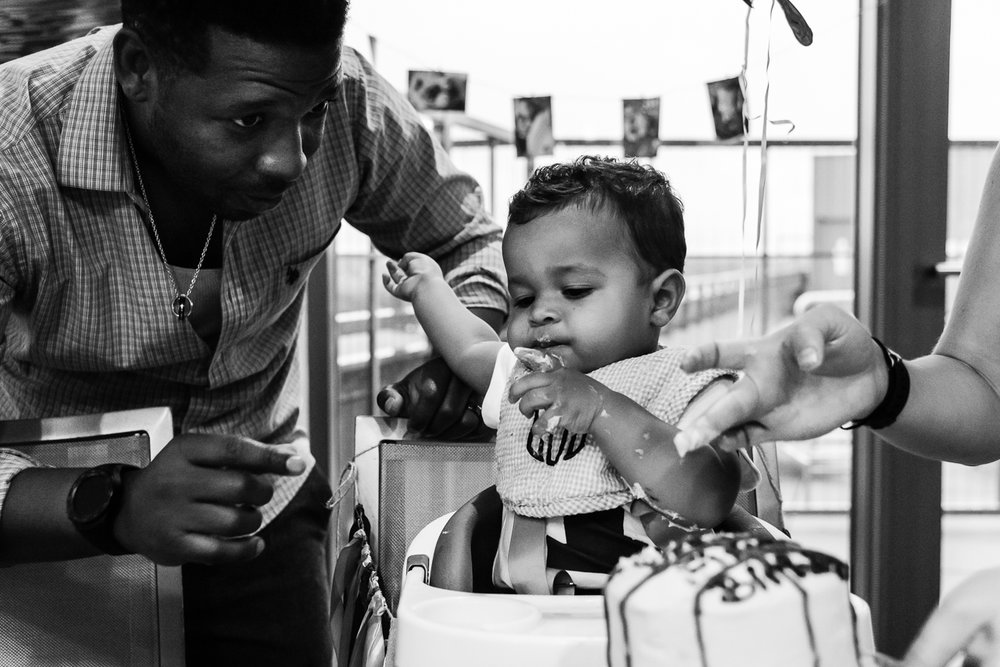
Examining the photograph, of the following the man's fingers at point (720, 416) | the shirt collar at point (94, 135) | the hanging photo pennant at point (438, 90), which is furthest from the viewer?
the hanging photo pennant at point (438, 90)

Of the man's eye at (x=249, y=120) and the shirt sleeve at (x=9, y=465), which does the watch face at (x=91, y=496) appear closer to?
the shirt sleeve at (x=9, y=465)

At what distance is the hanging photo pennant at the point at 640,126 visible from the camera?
2580 mm

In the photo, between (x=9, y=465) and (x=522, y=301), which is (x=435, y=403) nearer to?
(x=522, y=301)

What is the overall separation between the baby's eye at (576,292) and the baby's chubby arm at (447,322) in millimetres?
274

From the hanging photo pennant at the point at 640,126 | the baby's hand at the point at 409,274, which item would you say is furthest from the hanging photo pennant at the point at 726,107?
the baby's hand at the point at 409,274

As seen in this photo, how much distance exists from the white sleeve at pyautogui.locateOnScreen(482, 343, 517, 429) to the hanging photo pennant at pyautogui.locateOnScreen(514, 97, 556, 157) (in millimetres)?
1392

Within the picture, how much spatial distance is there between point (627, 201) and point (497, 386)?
32cm

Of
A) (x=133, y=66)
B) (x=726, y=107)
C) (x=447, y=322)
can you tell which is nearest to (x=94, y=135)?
(x=133, y=66)

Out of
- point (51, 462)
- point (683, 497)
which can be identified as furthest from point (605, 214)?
point (51, 462)

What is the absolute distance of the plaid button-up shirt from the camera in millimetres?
1285

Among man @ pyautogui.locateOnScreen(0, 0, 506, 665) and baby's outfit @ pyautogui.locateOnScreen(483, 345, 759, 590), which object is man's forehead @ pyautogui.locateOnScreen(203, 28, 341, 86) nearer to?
man @ pyautogui.locateOnScreen(0, 0, 506, 665)

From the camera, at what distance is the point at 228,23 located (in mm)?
1159

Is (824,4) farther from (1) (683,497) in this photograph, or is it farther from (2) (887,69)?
(1) (683,497)

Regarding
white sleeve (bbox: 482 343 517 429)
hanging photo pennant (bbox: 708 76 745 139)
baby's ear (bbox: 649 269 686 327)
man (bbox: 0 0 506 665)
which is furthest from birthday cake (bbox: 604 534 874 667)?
hanging photo pennant (bbox: 708 76 745 139)
